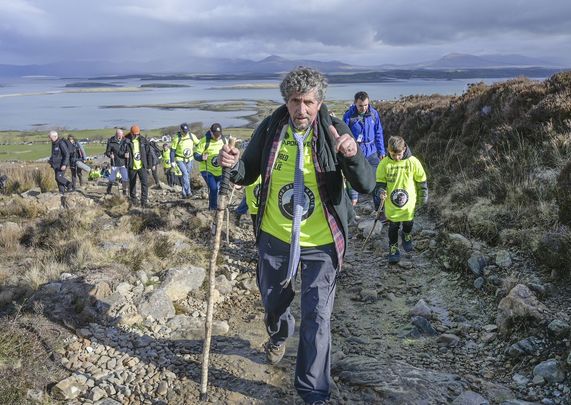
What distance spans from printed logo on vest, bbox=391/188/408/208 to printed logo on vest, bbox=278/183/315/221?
3713 millimetres

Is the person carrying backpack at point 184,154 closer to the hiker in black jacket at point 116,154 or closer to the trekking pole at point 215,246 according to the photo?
the hiker in black jacket at point 116,154

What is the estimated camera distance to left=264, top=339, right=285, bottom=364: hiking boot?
4035 mm

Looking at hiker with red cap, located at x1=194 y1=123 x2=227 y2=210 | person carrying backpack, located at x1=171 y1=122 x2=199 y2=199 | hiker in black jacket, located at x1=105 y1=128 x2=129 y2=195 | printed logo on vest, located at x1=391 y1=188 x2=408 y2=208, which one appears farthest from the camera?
person carrying backpack, located at x1=171 y1=122 x2=199 y2=199

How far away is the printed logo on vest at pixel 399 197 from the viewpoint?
679 cm

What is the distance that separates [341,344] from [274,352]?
3.07ft

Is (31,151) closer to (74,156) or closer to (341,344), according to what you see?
(74,156)

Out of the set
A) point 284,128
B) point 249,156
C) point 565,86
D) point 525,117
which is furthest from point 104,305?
point 565,86

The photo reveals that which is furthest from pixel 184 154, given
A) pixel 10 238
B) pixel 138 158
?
pixel 10 238

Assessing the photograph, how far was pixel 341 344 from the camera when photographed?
15.4 ft

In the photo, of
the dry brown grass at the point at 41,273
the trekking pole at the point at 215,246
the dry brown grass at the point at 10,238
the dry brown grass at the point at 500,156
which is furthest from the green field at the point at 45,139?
the trekking pole at the point at 215,246

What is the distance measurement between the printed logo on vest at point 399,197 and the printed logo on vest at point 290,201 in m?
3.71

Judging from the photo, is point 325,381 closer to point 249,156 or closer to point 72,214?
point 249,156

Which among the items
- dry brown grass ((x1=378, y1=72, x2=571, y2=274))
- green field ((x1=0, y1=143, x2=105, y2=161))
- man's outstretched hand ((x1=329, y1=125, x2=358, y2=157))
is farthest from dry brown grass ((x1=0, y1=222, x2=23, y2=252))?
green field ((x1=0, y1=143, x2=105, y2=161))

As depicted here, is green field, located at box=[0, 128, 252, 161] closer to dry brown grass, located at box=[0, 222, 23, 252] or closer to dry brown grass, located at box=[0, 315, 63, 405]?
dry brown grass, located at box=[0, 222, 23, 252]
